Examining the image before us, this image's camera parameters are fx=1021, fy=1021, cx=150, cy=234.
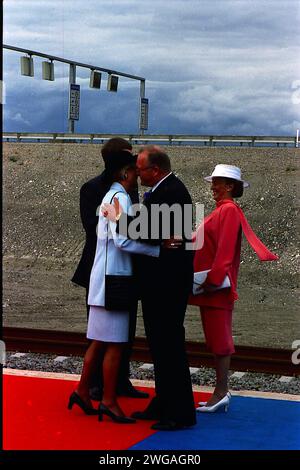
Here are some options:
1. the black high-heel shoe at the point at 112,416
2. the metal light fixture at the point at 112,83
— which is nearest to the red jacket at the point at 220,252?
the black high-heel shoe at the point at 112,416

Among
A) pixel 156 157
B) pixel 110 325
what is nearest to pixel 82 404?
pixel 110 325

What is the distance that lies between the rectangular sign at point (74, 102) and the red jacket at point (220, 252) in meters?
30.8

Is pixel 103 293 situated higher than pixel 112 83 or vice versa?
pixel 112 83

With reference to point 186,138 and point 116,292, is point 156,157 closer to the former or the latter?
point 116,292

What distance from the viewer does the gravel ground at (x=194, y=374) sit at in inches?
344

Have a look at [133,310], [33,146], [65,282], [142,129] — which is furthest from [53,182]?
[133,310]

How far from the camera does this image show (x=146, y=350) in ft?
33.1

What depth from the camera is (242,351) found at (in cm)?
1019

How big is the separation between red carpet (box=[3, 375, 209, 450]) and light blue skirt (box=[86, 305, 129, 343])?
0.59m

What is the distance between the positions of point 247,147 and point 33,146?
23.7ft

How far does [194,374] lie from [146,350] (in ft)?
3.32

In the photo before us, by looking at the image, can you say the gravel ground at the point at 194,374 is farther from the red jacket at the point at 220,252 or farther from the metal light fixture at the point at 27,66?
the metal light fixture at the point at 27,66

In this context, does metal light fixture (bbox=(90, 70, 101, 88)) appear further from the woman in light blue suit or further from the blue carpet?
the woman in light blue suit

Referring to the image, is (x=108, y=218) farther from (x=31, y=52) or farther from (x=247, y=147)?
(x=31, y=52)
